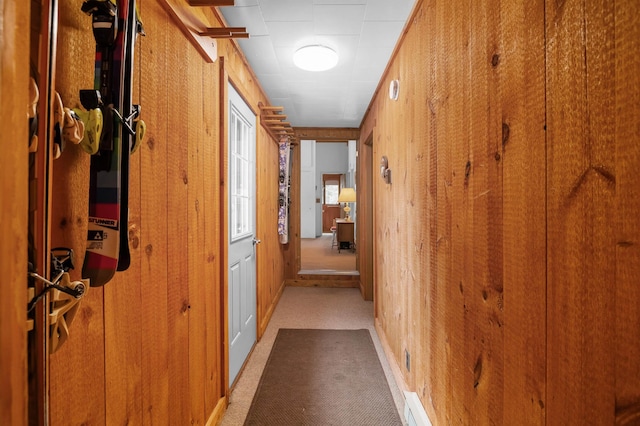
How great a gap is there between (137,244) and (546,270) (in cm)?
120

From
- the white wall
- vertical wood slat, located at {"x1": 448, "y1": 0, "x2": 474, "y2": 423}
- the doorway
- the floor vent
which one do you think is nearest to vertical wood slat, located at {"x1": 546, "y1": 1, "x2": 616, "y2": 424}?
vertical wood slat, located at {"x1": 448, "y1": 0, "x2": 474, "y2": 423}

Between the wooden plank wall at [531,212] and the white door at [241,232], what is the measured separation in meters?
1.30

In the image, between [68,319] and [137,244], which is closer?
[68,319]

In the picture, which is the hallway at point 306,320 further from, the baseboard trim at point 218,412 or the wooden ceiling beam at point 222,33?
the wooden ceiling beam at point 222,33

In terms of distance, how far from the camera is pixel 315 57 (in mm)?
2357

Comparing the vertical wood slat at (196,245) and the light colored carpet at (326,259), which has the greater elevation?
the vertical wood slat at (196,245)

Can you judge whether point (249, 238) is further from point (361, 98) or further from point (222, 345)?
point (361, 98)

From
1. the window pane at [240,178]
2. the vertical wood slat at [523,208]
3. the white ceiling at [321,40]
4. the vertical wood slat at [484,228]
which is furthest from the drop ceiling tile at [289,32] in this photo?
the vertical wood slat at [523,208]

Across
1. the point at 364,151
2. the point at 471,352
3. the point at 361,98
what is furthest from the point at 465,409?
the point at 364,151

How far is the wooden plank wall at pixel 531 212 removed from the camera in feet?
1.96

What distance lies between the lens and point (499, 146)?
990 millimetres

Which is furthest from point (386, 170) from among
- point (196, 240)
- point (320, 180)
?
point (320, 180)

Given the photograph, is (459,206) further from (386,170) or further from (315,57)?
(315,57)

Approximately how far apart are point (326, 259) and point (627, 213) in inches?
245
